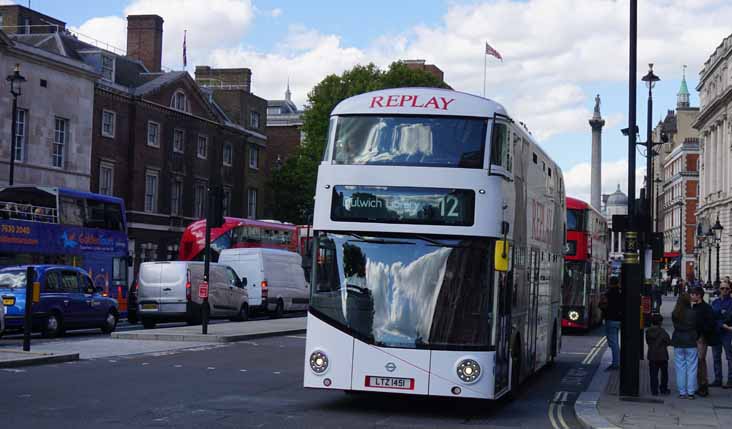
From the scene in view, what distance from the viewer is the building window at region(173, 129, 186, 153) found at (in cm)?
5806

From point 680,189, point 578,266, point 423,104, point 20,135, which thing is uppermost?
point 680,189

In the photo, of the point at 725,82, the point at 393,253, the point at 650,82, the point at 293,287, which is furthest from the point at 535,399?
the point at 725,82

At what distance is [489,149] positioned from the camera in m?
12.8

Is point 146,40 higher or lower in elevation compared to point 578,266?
higher

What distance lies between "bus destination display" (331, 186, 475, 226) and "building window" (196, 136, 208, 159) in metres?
49.2

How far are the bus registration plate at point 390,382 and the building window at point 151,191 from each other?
44223mm

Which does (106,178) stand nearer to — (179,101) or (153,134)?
(153,134)

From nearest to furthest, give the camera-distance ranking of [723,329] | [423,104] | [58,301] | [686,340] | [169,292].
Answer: [423,104] → [686,340] → [723,329] → [58,301] → [169,292]

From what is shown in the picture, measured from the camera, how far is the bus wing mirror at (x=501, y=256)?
12.4 m

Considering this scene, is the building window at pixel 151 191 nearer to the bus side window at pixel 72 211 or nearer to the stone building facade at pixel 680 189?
the bus side window at pixel 72 211

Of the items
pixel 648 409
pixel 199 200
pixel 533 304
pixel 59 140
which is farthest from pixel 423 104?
pixel 199 200

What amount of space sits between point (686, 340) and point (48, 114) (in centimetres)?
3721

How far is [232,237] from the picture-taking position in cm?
4609

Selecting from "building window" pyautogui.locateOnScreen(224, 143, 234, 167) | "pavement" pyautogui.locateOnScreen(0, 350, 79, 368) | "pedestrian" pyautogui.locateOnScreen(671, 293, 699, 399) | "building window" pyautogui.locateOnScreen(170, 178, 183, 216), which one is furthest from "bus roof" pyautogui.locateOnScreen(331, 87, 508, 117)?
"building window" pyautogui.locateOnScreen(224, 143, 234, 167)
